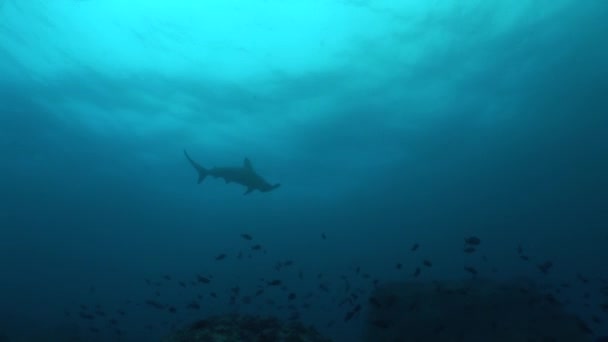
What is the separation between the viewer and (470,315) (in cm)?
1603

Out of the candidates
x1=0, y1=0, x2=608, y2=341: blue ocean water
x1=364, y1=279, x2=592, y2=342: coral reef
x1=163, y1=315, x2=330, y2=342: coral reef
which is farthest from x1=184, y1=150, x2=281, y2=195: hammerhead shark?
x1=163, y1=315, x2=330, y2=342: coral reef

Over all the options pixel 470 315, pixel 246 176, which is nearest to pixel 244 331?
pixel 470 315

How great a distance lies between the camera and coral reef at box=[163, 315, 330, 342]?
589 cm

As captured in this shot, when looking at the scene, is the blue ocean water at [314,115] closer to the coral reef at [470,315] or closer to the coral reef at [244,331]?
the coral reef at [470,315]

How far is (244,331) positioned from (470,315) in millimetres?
12240

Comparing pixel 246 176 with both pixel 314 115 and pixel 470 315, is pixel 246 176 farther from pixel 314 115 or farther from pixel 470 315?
pixel 470 315

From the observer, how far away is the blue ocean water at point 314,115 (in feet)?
63.7

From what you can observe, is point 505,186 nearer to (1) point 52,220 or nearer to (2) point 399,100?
(2) point 399,100

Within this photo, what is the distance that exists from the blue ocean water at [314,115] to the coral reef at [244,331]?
7510mm

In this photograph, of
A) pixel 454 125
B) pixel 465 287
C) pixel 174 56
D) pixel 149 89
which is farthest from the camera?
pixel 454 125

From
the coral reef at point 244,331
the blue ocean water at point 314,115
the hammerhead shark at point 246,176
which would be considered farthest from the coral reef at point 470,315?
the coral reef at point 244,331

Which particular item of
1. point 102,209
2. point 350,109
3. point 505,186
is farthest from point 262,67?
point 102,209

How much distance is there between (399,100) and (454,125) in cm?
645

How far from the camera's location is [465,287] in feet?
56.0
